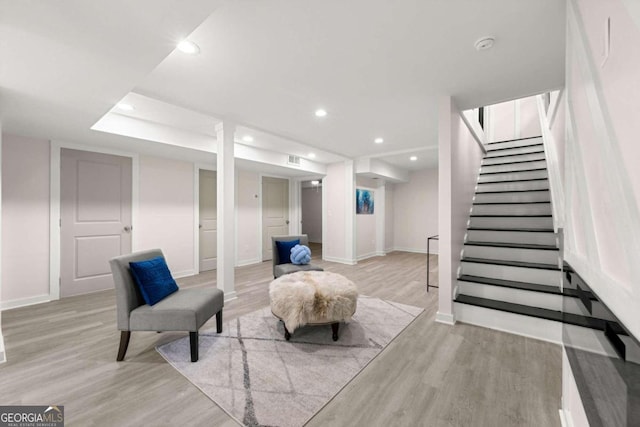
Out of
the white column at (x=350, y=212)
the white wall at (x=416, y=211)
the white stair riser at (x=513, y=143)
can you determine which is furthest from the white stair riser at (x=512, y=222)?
the white wall at (x=416, y=211)

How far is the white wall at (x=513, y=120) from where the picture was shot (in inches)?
208

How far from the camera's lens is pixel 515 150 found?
4938 millimetres

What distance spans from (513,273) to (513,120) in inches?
169

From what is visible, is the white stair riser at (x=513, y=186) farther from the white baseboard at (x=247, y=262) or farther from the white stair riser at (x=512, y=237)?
the white baseboard at (x=247, y=262)

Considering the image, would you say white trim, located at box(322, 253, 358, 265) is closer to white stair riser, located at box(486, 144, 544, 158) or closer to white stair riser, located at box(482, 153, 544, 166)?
white stair riser, located at box(482, 153, 544, 166)

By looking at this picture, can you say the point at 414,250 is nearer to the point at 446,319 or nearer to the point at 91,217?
the point at 446,319

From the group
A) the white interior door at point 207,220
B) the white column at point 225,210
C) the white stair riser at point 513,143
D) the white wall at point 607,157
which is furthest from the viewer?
the white interior door at point 207,220

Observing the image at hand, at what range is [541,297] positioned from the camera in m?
2.57

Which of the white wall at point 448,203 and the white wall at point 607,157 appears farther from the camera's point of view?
the white wall at point 448,203

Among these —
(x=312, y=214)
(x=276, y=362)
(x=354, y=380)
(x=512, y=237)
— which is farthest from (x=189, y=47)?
(x=312, y=214)

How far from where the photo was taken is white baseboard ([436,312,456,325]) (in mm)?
2735

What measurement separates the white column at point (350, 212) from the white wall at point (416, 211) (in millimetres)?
2500

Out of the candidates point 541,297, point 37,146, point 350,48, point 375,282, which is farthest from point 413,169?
point 37,146

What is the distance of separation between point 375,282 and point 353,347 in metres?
2.20
